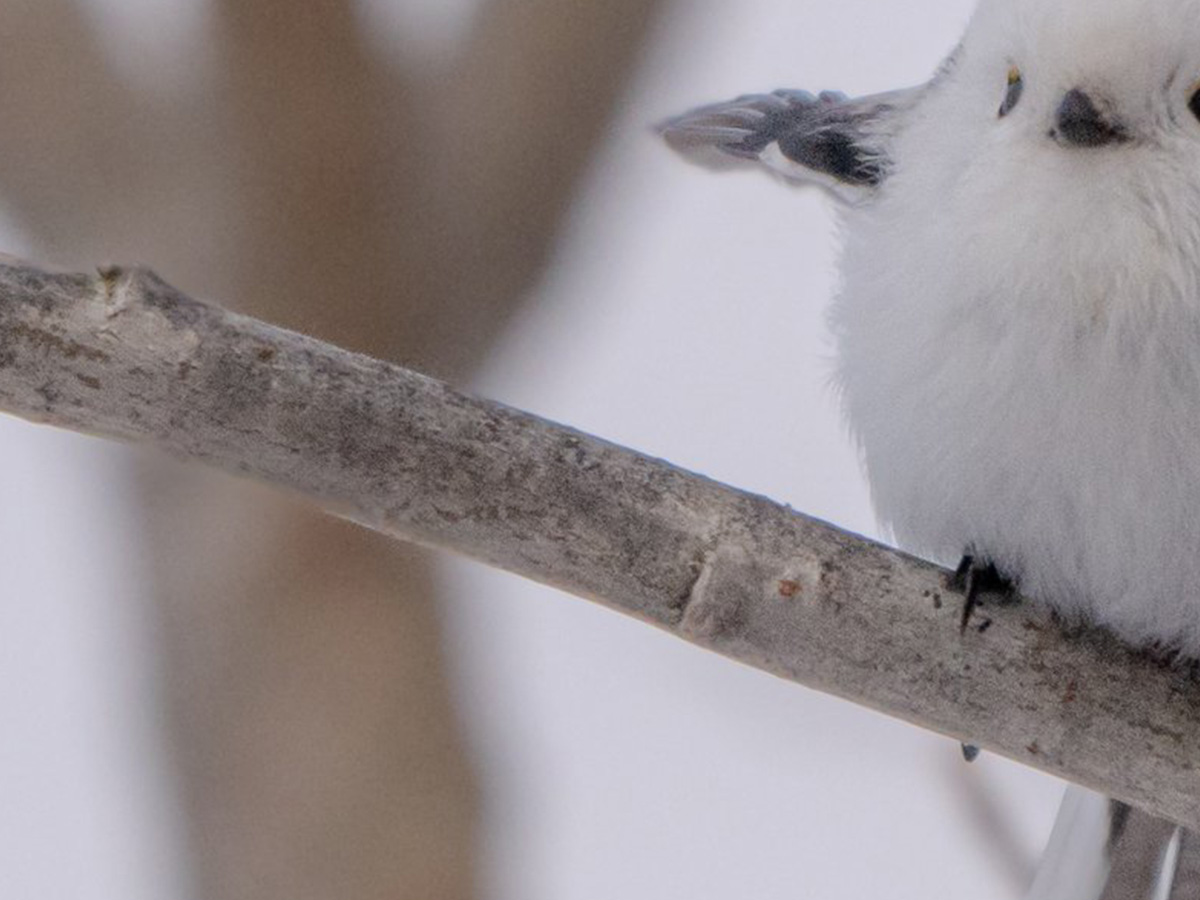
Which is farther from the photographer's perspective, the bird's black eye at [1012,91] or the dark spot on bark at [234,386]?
the bird's black eye at [1012,91]

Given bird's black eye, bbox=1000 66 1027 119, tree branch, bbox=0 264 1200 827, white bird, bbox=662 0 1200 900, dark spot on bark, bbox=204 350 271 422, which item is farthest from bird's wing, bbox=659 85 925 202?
dark spot on bark, bbox=204 350 271 422

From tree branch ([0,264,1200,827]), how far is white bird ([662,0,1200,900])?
0.25ft

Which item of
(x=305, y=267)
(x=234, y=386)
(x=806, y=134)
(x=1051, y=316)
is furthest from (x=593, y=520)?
(x=305, y=267)

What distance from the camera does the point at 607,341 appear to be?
2172 millimetres

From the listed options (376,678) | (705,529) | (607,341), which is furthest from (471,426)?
(607,341)

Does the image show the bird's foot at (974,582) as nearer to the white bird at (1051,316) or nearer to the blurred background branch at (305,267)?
the white bird at (1051,316)

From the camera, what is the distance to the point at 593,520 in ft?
3.65

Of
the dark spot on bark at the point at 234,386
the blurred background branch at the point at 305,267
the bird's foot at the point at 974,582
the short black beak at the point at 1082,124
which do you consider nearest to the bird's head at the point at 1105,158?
the short black beak at the point at 1082,124

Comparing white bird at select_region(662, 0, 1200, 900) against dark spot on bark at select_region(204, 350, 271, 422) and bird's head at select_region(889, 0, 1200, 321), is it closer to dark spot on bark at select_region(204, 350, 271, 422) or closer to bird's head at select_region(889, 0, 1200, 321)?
bird's head at select_region(889, 0, 1200, 321)

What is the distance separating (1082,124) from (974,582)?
1.17 ft

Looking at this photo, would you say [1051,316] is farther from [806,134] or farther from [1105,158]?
[806,134]

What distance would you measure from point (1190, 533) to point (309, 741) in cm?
103

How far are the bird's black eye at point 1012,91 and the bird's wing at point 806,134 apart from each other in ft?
0.76

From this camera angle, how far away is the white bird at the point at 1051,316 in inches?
44.7
